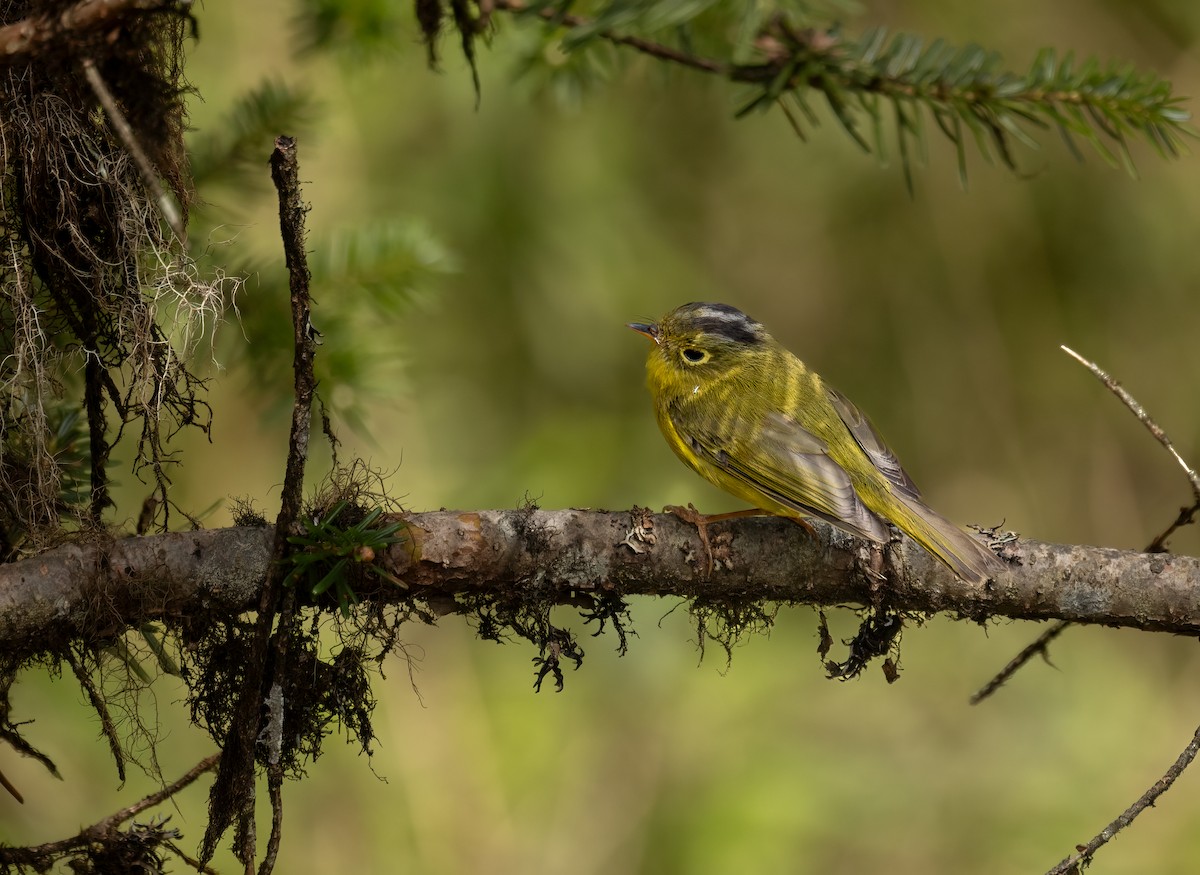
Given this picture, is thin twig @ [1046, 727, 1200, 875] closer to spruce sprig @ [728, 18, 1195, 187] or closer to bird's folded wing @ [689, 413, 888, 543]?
bird's folded wing @ [689, 413, 888, 543]

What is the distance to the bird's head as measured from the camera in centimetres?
411

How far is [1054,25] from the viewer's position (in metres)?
5.84

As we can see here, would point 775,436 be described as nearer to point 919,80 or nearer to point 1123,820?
point 919,80

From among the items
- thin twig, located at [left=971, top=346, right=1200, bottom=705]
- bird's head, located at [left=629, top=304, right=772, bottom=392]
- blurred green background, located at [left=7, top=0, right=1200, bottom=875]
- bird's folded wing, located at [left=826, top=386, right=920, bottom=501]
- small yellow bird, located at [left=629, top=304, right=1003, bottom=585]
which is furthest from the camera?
blurred green background, located at [left=7, top=0, right=1200, bottom=875]

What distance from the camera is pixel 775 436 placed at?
12.0 ft

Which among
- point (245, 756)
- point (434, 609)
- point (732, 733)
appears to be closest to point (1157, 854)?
point (732, 733)

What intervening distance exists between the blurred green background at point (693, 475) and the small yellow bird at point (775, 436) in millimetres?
954

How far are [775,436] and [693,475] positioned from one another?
2011 mm

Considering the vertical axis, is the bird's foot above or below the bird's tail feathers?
above

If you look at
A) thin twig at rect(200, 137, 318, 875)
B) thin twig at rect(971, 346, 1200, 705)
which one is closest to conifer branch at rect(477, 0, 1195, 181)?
thin twig at rect(971, 346, 1200, 705)

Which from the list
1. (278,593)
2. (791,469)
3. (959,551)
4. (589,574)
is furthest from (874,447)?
(278,593)

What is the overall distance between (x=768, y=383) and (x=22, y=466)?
252cm

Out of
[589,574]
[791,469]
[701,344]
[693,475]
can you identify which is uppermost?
[693,475]

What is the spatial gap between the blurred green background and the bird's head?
2.78 feet
